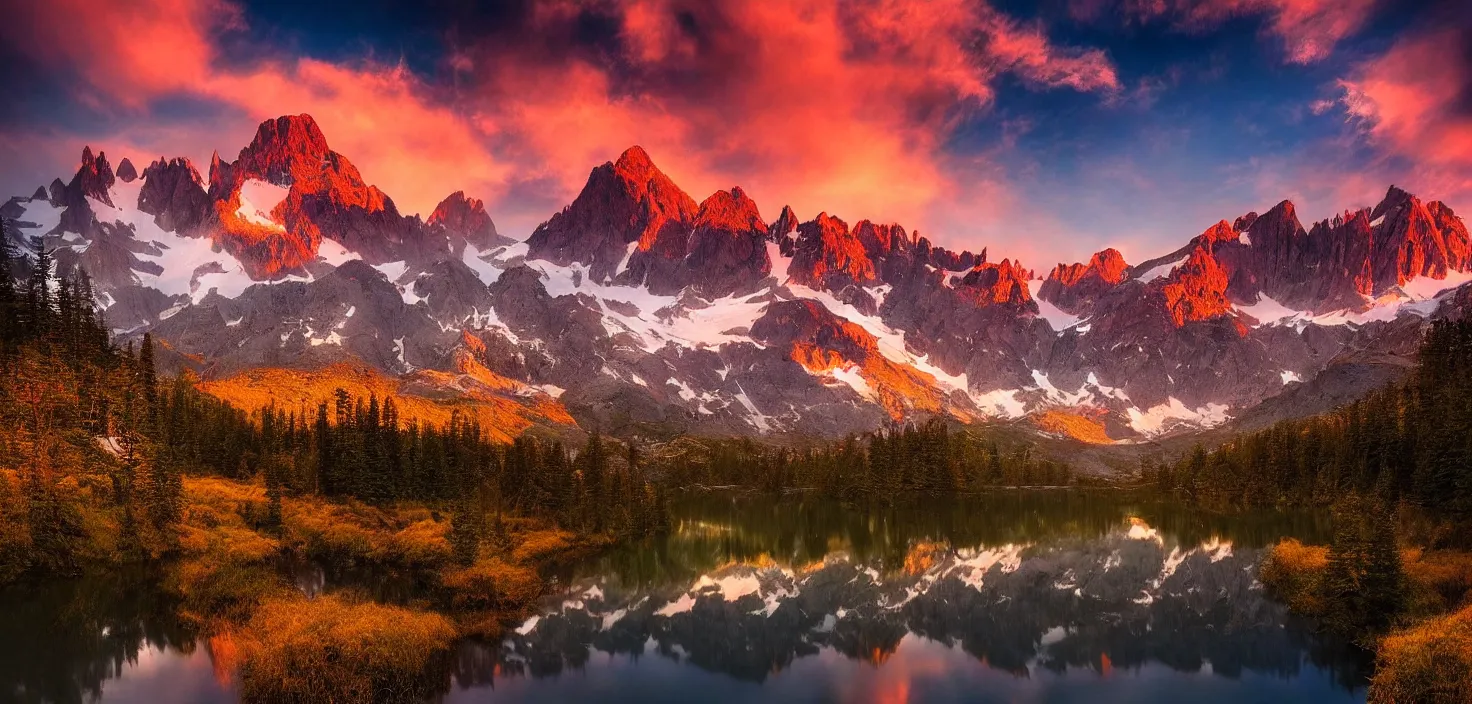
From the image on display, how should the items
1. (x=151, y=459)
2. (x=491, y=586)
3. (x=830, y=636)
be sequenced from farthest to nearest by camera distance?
(x=151, y=459) → (x=491, y=586) → (x=830, y=636)

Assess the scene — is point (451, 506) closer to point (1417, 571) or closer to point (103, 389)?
point (103, 389)

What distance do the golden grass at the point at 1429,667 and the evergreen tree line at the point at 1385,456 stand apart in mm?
40447

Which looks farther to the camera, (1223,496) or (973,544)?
(1223,496)

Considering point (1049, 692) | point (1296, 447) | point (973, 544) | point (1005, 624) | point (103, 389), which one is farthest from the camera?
point (1296, 447)

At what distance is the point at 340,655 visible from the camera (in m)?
38.6

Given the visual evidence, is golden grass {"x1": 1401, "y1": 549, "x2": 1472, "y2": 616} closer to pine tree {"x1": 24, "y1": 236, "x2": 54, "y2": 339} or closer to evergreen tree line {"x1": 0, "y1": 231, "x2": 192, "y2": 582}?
evergreen tree line {"x1": 0, "y1": 231, "x2": 192, "y2": 582}

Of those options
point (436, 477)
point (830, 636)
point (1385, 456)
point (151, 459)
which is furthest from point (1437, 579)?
point (151, 459)

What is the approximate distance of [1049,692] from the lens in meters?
42.6

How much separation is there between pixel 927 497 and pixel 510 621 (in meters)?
129

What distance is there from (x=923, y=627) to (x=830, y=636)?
275 inches

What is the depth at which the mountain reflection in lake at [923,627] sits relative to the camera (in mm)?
43656

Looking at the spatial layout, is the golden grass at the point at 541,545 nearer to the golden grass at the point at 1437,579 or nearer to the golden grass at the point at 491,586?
the golden grass at the point at 491,586

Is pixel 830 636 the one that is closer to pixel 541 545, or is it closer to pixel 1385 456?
pixel 541 545

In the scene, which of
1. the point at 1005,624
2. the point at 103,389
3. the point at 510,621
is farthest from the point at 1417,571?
the point at 103,389
